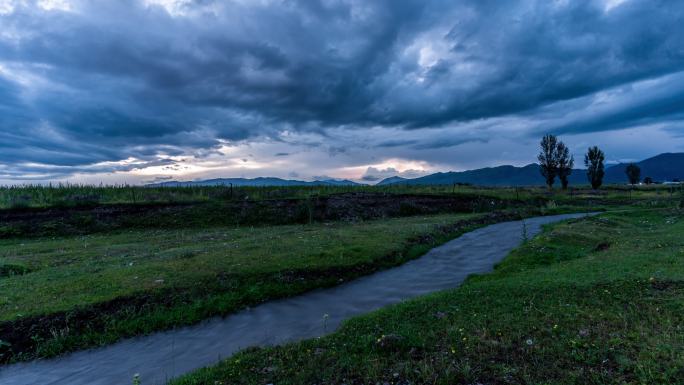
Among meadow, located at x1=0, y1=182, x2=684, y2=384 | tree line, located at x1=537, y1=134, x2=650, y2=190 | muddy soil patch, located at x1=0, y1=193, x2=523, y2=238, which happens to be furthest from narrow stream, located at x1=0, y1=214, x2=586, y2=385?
tree line, located at x1=537, y1=134, x2=650, y2=190

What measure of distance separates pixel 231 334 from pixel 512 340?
8.44m

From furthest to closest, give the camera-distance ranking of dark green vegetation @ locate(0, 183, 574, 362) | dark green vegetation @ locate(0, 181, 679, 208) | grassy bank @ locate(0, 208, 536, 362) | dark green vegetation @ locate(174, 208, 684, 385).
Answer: dark green vegetation @ locate(0, 181, 679, 208) < dark green vegetation @ locate(0, 183, 574, 362) < grassy bank @ locate(0, 208, 536, 362) < dark green vegetation @ locate(174, 208, 684, 385)

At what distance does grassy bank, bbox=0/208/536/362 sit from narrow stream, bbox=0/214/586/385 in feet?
2.32

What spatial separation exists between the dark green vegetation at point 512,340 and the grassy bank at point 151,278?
215 inches

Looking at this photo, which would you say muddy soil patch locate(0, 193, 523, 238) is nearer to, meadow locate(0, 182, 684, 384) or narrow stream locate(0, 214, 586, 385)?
meadow locate(0, 182, 684, 384)

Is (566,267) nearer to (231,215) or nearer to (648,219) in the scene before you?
(648,219)

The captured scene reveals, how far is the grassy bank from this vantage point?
35.9 feet

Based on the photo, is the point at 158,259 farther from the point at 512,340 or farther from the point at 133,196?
the point at 133,196

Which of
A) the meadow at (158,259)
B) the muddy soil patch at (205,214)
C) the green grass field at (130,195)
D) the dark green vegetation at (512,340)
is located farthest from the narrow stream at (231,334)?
the green grass field at (130,195)

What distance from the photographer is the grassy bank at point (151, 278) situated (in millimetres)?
10945

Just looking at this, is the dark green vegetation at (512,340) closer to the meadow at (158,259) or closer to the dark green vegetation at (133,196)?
the meadow at (158,259)

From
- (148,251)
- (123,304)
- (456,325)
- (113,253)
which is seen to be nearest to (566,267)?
(456,325)

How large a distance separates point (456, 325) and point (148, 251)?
19.4 m

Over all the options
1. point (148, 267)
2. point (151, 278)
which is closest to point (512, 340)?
point (151, 278)
